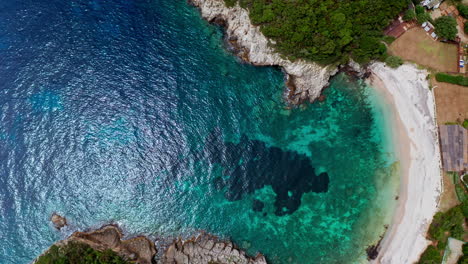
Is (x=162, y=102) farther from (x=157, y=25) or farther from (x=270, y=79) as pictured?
(x=270, y=79)

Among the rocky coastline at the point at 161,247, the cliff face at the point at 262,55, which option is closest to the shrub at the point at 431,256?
the rocky coastline at the point at 161,247

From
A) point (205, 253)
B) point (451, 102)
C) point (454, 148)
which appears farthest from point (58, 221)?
point (451, 102)

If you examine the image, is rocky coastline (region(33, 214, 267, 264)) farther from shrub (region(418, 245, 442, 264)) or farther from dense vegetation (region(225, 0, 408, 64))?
dense vegetation (region(225, 0, 408, 64))

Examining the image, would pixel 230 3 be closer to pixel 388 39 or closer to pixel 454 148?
pixel 388 39

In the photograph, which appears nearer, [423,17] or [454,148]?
[454,148]

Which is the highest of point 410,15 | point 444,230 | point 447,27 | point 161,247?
point 447,27

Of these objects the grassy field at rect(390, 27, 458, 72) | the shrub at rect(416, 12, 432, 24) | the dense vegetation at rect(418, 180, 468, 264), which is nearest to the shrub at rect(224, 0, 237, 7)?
the grassy field at rect(390, 27, 458, 72)
